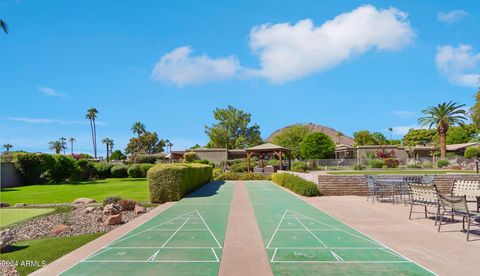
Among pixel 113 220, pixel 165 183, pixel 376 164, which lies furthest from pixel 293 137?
pixel 113 220

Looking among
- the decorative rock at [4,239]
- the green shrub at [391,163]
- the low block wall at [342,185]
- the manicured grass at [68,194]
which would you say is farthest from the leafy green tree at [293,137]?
the decorative rock at [4,239]

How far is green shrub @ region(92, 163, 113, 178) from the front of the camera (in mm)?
34812

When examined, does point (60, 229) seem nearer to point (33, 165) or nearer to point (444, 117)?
point (33, 165)

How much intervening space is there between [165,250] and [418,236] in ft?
17.0

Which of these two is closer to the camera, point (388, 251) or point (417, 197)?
point (388, 251)

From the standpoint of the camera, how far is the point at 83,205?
13359mm

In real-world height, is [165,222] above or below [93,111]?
below

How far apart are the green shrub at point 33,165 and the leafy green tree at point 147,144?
52.8 m

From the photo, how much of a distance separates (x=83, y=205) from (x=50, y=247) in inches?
274

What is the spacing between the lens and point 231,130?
6800 cm

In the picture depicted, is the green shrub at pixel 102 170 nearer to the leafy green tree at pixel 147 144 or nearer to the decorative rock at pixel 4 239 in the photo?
the decorative rock at pixel 4 239

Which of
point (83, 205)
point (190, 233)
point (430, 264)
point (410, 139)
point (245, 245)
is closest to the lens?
point (430, 264)

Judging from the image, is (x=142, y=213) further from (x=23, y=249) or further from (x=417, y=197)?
(x=417, y=197)

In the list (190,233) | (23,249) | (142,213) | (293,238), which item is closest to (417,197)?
(293,238)
